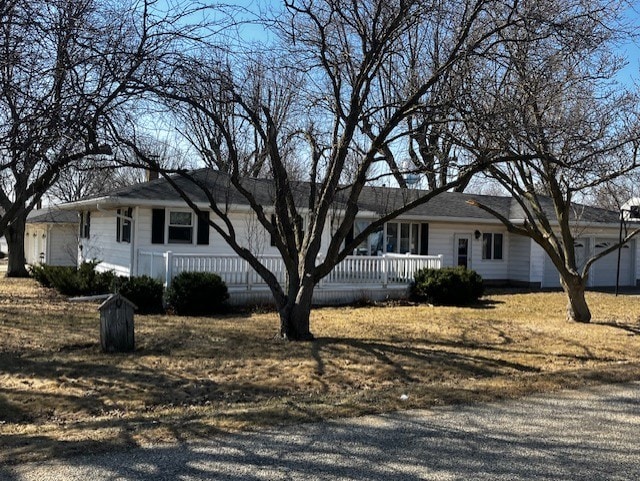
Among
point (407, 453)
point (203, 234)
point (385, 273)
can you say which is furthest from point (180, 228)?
point (407, 453)

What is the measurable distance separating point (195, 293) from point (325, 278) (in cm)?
410

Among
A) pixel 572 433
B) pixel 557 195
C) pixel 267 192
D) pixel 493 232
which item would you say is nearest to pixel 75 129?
pixel 572 433

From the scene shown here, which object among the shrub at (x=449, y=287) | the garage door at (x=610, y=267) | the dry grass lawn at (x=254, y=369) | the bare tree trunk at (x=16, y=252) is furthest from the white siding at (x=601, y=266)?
the bare tree trunk at (x=16, y=252)

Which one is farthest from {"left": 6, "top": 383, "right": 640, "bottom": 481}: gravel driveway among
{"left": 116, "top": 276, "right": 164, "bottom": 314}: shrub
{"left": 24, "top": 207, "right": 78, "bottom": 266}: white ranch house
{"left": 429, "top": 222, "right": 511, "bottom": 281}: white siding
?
{"left": 24, "top": 207, "right": 78, "bottom": 266}: white ranch house

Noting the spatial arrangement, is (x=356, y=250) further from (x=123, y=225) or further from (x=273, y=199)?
(x=123, y=225)

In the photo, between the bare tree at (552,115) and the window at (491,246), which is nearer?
the bare tree at (552,115)

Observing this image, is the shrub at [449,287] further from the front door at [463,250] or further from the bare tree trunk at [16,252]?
the bare tree trunk at [16,252]

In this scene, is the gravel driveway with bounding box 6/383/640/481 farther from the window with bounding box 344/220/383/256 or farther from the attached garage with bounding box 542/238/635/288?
the attached garage with bounding box 542/238/635/288

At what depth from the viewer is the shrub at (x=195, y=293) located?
14.3 metres

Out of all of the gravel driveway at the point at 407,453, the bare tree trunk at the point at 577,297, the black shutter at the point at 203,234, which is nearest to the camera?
the gravel driveway at the point at 407,453

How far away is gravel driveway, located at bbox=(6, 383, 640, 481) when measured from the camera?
4.57 metres

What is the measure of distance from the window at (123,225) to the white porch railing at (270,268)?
4.97 ft

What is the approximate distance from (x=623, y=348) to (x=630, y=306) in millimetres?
7219

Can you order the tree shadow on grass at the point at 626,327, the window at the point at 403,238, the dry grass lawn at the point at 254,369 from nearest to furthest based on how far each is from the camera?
the dry grass lawn at the point at 254,369 < the tree shadow on grass at the point at 626,327 < the window at the point at 403,238
